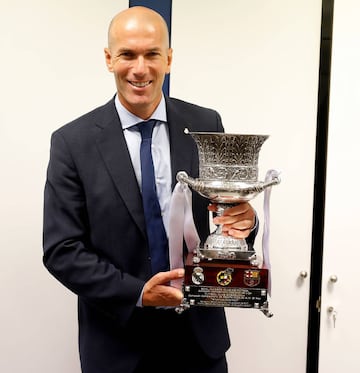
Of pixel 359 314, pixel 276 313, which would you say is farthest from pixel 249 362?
pixel 359 314

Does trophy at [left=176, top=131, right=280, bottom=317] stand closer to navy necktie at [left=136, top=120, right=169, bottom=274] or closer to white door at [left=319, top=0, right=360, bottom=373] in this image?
navy necktie at [left=136, top=120, right=169, bottom=274]

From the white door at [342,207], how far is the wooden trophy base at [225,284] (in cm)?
64

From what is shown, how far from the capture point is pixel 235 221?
3.66 ft

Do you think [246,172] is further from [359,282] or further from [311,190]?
[359,282]

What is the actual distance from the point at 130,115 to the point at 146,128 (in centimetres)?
5

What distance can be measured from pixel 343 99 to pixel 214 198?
0.69m

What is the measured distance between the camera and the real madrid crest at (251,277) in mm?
1047

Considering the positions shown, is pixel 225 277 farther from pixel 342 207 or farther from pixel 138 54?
pixel 342 207

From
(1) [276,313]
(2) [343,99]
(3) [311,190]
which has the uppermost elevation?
(2) [343,99]

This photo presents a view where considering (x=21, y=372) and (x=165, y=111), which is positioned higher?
(x=165, y=111)

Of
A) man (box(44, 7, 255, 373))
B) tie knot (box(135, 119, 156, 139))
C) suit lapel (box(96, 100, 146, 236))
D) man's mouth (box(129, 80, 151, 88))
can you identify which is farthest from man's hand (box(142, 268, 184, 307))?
man's mouth (box(129, 80, 151, 88))

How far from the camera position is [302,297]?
1.67m

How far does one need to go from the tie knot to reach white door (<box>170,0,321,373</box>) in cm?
39

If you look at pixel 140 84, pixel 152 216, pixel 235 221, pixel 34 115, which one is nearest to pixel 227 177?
pixel 235 221
